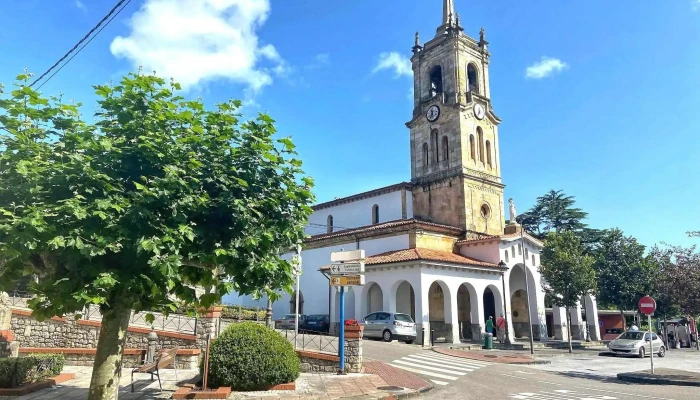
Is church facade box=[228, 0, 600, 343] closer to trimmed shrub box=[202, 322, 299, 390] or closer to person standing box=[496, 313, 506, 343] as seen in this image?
person standing box=[496, 313, 506, 343]

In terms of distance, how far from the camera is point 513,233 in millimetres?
34562

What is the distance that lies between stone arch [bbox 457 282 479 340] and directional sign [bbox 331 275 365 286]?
17882 millimetres

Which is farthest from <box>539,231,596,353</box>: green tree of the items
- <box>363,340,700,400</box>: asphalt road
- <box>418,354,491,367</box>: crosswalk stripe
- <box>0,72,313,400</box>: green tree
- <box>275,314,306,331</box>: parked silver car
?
<box>0,72,313,400</box>: green tree

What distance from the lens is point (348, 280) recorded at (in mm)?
14391

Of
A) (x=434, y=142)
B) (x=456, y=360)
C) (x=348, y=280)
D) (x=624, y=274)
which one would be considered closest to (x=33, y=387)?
(x=348, y=280)

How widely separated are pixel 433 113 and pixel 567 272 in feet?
54.3

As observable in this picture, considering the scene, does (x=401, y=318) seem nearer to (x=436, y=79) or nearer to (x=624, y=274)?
(x=436, y=79)

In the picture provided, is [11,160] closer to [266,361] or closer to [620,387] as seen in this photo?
[266,361]

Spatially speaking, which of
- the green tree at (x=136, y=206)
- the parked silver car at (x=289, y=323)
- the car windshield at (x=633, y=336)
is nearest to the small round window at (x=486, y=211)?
the car windshield at (x=633, y=336)

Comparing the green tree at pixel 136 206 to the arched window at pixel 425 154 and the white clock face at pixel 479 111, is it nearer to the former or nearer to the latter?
the arched window at pixel 425 154

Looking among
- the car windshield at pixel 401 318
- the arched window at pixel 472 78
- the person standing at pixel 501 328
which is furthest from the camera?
the arched window at pixel 472 78

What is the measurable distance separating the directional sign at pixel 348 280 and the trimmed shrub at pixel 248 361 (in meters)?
3.18

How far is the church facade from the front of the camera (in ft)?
98.8

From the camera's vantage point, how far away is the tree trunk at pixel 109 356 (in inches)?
292
